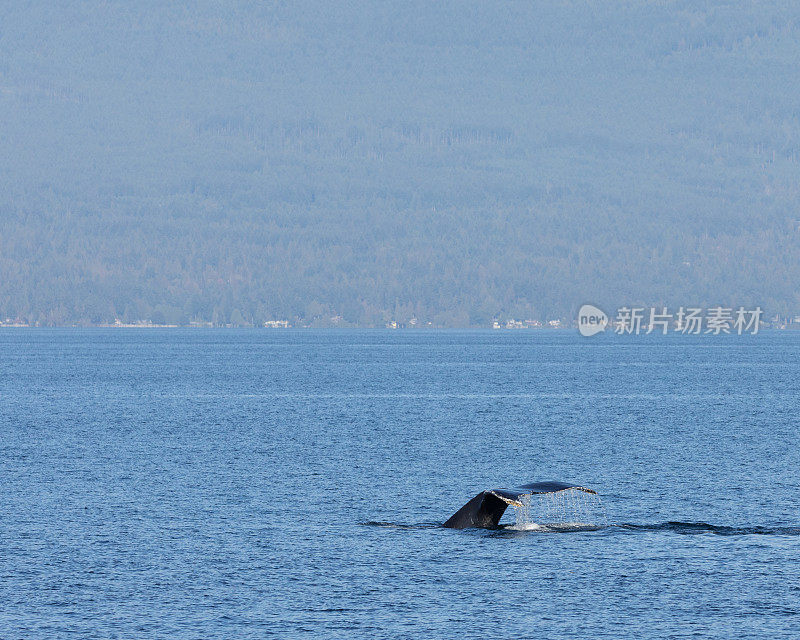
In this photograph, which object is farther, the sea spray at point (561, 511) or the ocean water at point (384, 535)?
the sea spray at point (561, 511)

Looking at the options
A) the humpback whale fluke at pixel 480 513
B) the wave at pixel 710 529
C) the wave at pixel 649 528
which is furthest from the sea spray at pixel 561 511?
the wave at pixel 710 529

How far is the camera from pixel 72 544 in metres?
54.1

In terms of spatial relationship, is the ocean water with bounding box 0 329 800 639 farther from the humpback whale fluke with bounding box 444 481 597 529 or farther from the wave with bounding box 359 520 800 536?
the humpback whale fluke with bounding box 444 481 597 529

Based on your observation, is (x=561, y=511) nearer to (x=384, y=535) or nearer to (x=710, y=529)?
(x=710, y=529)

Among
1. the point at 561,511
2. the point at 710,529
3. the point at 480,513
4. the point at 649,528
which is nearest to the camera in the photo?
the point at 710,529

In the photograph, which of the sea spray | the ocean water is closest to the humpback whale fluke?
the ocean water

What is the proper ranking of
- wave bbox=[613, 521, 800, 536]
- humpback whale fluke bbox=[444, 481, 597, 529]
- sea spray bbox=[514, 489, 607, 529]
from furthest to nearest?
1. sea spray bbox=[514, 489, 607, 529]
2. humpback whale fluke bbox=[444, 481, 597, 529]
3. wave bbox=[613, 521, 800, 536]

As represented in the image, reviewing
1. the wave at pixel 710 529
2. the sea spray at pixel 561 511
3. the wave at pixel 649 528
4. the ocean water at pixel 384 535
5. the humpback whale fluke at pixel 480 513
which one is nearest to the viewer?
the ocean water at pixel 384 535

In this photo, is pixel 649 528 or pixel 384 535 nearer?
pixel 384 535

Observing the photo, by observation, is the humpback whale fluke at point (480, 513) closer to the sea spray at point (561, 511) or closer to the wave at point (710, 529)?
the sea spray at point (561, 511)

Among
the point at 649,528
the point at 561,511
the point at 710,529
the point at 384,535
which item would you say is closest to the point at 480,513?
the point at 384,535

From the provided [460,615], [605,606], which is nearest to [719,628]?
[605,606]

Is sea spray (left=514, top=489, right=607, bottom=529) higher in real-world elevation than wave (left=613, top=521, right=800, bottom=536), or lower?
lower

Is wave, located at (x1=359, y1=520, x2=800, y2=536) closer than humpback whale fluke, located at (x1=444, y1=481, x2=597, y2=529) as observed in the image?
Yes
